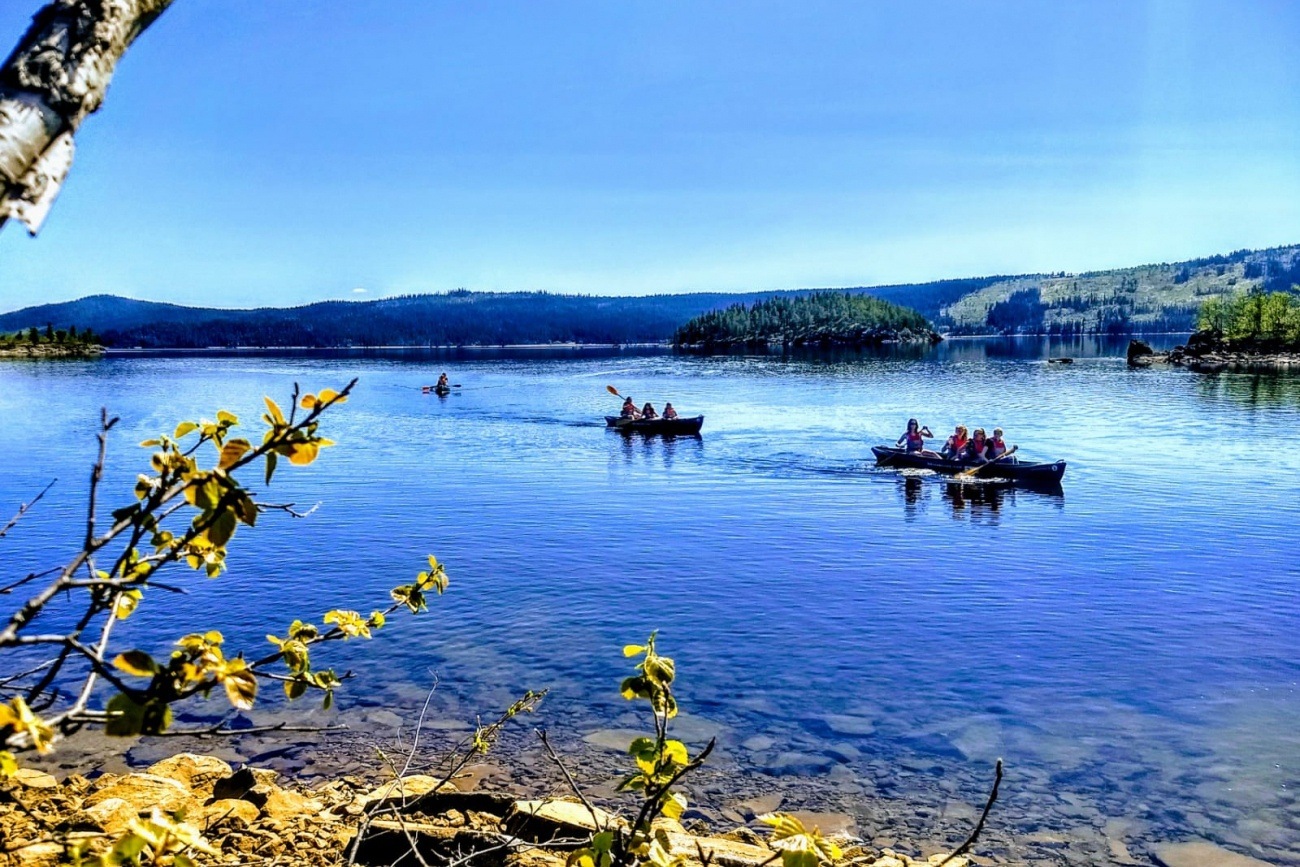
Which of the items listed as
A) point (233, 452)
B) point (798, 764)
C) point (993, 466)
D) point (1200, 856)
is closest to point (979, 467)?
point (993, 466)

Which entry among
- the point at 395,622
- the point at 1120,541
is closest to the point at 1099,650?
the point at 1120,541

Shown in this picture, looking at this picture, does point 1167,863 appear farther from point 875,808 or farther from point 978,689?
point 978,689

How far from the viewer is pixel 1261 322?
418 feet

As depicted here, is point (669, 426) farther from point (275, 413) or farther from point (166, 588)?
point (275, 413)

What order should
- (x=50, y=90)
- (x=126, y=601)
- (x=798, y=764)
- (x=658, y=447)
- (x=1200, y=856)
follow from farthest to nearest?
(x=658, y=447), (x=798, y=764), (x=1200, y=856), (x=126, y=601), (x=50, y=90)

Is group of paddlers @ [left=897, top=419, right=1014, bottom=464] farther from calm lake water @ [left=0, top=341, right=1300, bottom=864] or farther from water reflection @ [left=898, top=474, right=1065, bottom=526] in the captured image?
calm lake water @ [left=0, top=341, right=1300, bottom=864]

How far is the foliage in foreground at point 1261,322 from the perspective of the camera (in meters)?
119

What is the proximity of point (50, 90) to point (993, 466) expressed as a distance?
3395 centimetres

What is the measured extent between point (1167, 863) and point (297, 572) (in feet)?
55.8

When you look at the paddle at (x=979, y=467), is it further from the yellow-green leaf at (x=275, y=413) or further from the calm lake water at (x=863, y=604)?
the yellow-green leaf at (x=275, y=413)

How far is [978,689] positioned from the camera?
1394cm

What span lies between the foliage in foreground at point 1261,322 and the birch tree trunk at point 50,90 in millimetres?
137791

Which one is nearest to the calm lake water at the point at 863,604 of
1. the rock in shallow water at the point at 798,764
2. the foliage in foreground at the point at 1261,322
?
the rock in shallow water at the point at 798,764

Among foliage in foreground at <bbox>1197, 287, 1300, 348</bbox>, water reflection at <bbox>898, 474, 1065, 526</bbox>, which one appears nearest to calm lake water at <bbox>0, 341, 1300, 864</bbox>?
water reflection at <bbox>898, 474, 1065, 526</bbox>
